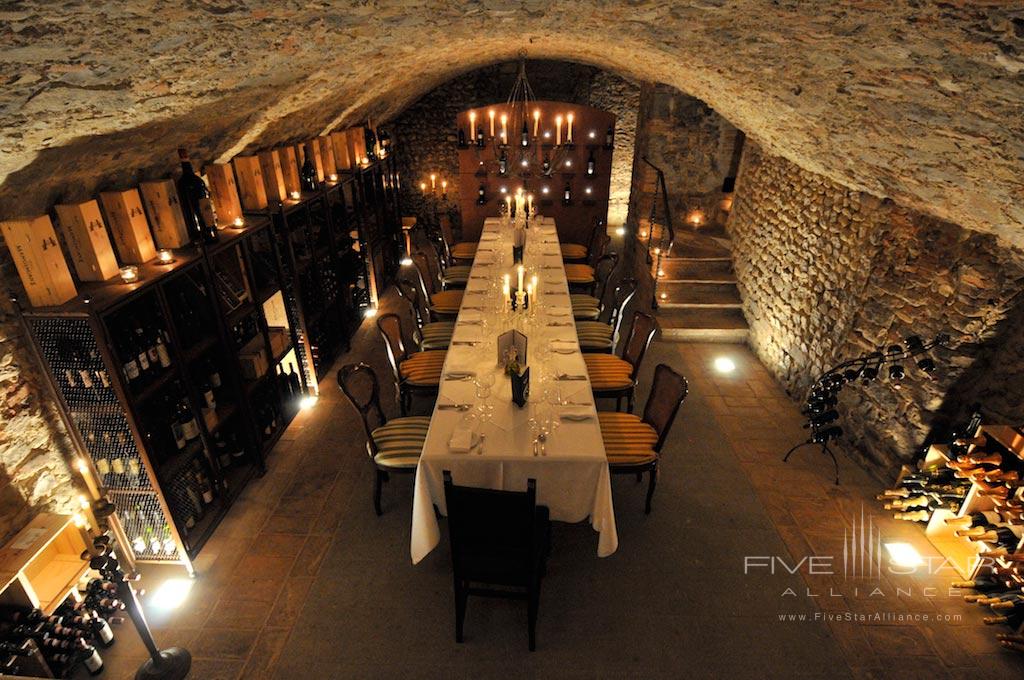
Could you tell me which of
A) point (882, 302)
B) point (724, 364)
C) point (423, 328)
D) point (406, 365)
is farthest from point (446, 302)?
point (882, 302)

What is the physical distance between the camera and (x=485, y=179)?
8.95 m

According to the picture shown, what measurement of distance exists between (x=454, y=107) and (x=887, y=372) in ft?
30.3

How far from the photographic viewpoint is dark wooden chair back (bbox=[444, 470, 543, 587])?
2832 mm

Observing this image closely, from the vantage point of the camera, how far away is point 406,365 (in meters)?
5.03

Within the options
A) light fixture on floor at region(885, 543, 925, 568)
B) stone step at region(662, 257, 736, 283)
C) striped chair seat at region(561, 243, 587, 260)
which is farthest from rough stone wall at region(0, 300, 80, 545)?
stone step at region(662, 257, 736, 283)

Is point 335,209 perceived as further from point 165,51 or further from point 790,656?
point 790,656

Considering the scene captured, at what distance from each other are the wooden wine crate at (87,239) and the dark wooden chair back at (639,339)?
13.0ft

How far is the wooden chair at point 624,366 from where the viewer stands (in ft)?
15.4

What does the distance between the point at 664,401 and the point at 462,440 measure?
5.21ft

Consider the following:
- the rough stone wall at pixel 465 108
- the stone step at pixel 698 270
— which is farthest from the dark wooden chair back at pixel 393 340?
the rough stone wall at pixel 465 108

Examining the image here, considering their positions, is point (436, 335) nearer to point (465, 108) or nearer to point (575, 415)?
point (575, 415)

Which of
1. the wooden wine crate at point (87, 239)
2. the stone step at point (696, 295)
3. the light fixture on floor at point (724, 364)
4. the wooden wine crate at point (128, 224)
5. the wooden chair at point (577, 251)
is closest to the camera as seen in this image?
the wooden wine crate at point (87, 239)

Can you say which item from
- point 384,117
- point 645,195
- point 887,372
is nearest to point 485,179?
point 384,117

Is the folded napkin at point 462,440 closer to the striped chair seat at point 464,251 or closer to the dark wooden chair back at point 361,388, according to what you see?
the dark wooden chair back at point 361,388
